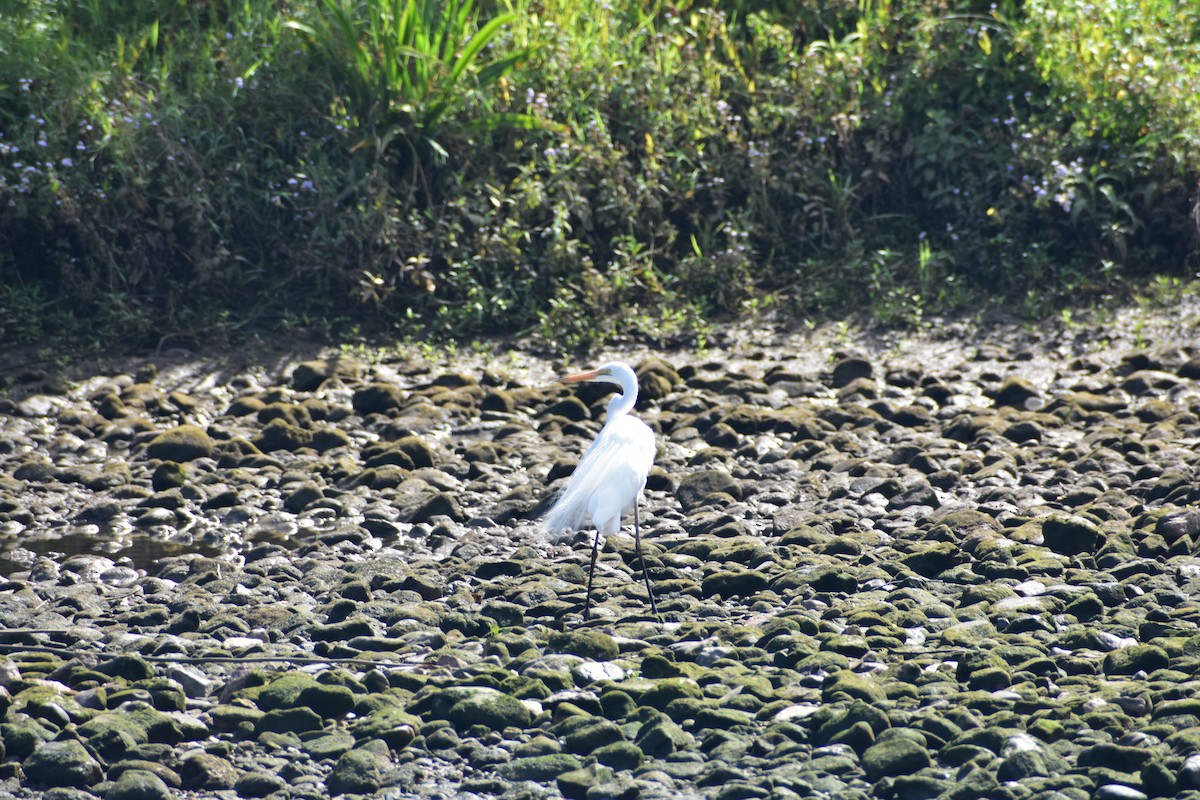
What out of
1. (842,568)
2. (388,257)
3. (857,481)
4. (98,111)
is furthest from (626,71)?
(842,568)

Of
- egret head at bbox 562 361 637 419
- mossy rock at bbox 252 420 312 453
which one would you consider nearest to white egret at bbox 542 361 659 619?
egret head at bbox 562 361 637 419

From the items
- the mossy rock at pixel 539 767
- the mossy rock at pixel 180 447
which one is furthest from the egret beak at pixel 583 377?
the mossy rock at pixel 539 767

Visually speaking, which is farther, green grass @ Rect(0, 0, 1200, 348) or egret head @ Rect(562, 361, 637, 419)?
green grass @ Rect(0, 0, 1200, 348)

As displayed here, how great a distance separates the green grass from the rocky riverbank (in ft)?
1.76

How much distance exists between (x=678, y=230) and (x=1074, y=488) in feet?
13.1

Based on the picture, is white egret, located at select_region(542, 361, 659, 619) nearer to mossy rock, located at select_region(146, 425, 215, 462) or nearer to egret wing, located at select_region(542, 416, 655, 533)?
egret wing, located at select_region(542, 416, 655, 533)

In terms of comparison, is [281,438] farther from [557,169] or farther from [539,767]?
[539,767]

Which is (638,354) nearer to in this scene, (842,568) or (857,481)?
(857,481)

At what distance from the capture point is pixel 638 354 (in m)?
8.46

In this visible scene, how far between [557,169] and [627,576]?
429 cm

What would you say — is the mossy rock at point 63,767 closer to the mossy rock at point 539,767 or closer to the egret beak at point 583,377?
the mossy rock at point 539,767

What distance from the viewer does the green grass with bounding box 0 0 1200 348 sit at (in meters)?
8.66

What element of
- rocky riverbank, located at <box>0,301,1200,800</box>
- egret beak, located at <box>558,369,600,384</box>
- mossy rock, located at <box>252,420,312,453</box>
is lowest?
mossy rock, located at <box>252,420,312,453</box>

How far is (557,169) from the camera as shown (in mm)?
9070
